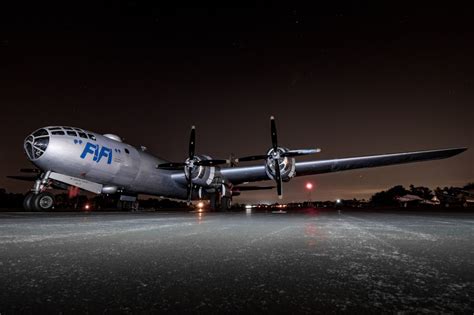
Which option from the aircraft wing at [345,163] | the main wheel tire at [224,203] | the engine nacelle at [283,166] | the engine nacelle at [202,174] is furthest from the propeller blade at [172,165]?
the engine nacelle at [283,166]

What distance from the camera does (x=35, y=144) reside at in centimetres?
1366

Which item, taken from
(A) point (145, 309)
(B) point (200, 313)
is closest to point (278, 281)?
(B) point (200, 313)

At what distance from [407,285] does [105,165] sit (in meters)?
15.9

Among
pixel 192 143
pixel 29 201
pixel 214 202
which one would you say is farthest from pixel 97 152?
pixel 214 202

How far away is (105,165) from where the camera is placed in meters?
16.1

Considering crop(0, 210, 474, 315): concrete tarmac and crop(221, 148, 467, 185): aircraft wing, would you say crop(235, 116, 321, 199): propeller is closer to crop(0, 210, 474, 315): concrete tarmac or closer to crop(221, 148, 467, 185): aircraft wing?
crop(221, 148, 467, 185): aircraft wing

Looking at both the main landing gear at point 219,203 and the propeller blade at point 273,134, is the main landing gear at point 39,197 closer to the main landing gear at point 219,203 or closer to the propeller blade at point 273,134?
the main landing gear at point 219,203

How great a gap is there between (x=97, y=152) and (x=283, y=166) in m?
10.5

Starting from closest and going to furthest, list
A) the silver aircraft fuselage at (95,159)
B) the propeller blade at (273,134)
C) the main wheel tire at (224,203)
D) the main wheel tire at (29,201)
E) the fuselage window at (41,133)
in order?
the silver aircraft fuselage at (95,159) → the fuselage window at (41,133) → the main wheel tire at (29,201) → the propeller blade at (273,134) → the main wheel tire at (224,203)

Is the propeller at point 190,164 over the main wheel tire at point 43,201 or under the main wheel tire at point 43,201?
over

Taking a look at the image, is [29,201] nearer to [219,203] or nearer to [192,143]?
[192,143]

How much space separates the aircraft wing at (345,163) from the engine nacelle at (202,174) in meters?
1.30

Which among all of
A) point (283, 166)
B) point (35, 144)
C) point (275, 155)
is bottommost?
point (283, 166)

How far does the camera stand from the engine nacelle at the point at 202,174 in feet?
66.7
